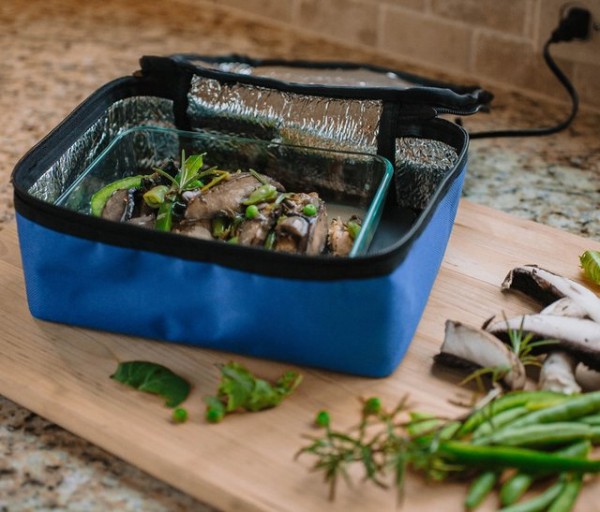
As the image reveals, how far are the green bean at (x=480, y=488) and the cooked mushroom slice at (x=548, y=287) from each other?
0.30 metres

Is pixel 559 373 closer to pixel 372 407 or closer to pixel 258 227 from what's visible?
pixel 372 407

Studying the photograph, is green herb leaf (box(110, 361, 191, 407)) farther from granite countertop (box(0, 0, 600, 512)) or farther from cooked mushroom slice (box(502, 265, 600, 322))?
cooked mushroom slice (box(502, 265, 600, 322))

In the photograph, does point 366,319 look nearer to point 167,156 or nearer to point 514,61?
point 167,156

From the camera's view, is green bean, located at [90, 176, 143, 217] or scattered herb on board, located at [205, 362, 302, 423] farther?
green bean, located at [90, 176, 143, 217]

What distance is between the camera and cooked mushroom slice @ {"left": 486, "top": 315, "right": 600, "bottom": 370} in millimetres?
1103

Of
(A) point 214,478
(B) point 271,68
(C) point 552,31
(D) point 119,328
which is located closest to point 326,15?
(B) point 271,68

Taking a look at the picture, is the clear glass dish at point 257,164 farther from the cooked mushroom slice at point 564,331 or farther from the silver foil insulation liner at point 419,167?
the cooked mushroom slice at point 564,331

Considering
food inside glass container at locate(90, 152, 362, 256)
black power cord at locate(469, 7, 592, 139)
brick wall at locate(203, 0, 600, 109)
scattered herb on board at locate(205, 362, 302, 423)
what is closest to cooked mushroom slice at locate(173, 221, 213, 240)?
food inside glass container at locate(90, 152, 362, 256)

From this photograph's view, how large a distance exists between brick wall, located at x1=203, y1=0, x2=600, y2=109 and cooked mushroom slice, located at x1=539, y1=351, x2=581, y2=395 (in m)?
0.84

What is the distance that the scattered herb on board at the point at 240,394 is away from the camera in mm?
1058

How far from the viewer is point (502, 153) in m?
1.72

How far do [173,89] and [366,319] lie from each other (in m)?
0.60

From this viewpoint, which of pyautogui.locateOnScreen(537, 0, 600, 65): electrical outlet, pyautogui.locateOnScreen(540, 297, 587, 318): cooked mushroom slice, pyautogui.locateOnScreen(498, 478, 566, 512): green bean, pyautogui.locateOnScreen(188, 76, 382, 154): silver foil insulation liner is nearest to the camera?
pyautogui.locateOnScreen(498, 478, 566, 512): green bean

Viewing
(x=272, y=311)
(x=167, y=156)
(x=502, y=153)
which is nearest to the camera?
(x=272, y=311)
